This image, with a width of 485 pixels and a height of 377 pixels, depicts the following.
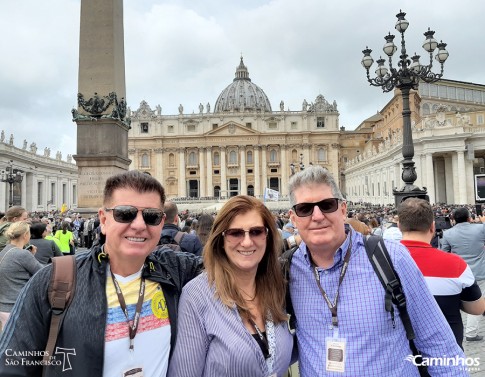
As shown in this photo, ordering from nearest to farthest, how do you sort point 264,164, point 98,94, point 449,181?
1. point 98,94
2. point 449,181
3. point 264,164

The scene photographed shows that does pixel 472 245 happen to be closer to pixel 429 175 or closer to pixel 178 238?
pixel 178 238

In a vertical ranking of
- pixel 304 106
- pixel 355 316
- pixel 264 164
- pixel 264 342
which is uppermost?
pixel 304 106

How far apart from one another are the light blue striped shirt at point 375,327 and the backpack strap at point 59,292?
3.60ft

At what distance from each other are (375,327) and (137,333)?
1.09 metres

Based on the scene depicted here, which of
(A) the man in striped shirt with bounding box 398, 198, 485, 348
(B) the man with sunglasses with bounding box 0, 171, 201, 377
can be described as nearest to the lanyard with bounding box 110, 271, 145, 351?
(B) the man with sunglasses with bounding box 0, 171, 201, 377

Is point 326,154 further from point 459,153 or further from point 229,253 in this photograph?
point 229,253

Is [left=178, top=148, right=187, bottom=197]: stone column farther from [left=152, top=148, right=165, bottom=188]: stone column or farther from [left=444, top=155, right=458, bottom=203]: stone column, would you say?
[left=444, top=155, right=458, bottom=203]: stone column

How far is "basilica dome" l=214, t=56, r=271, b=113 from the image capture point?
9294 centimetres

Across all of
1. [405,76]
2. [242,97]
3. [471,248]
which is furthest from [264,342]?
[242,97]

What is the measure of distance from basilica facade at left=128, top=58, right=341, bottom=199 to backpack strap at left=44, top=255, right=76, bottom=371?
72.2m

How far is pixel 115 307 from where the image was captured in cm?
171

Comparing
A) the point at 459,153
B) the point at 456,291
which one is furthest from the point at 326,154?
the point at 456,291

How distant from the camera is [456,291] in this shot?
2600 mm

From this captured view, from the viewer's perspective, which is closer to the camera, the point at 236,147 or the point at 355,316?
the point at 355,316
